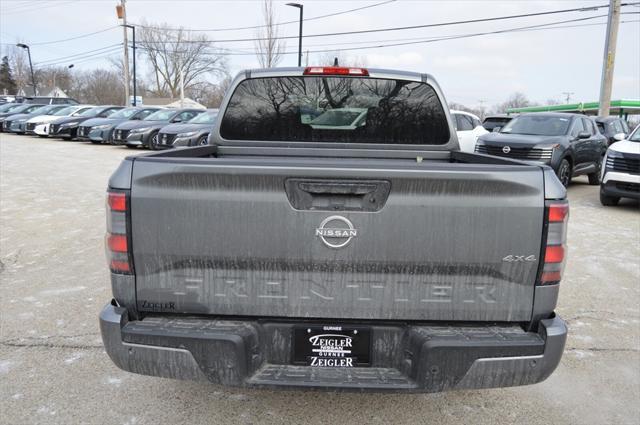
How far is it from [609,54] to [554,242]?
21.9m

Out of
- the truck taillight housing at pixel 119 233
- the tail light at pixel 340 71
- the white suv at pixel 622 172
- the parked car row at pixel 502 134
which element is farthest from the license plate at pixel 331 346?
the white suv at pixel 622 172

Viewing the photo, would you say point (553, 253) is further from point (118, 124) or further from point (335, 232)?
point (118, 124)

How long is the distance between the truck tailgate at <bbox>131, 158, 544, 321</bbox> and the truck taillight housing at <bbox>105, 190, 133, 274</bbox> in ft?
0.15

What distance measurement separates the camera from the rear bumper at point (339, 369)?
7.62 ft

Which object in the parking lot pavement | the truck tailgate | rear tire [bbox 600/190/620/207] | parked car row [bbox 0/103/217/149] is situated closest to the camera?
the truck tailgate

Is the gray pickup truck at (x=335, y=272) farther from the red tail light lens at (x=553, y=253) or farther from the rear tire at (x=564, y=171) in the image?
the rear tire at (x=564, y=171)

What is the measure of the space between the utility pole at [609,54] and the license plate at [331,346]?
21.6 metres

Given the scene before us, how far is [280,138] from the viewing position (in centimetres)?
376

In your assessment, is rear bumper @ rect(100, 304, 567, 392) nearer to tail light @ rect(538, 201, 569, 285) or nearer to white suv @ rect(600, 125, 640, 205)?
tail light @ rect(538, 201, 569, 285)

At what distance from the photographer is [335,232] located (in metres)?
2.32

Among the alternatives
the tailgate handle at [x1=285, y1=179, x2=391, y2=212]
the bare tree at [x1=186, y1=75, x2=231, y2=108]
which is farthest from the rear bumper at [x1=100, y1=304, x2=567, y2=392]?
the bare tree at [x1=186, y1=75, x2=231, y2=108]

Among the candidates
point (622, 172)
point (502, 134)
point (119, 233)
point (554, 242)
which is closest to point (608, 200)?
point (622, 172)

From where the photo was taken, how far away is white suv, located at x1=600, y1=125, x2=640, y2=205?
984cm

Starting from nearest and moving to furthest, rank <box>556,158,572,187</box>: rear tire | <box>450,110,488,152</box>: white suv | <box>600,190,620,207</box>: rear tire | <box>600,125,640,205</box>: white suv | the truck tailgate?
1. the truck tailgate
2. <box>600,125,640,205</box>: white suv
3. <box>600,190,620,207</box>: rear tire
4. <box>556,158,572,187</box>: rear tire
5. <box>450,110,488,152</box>: white suv
